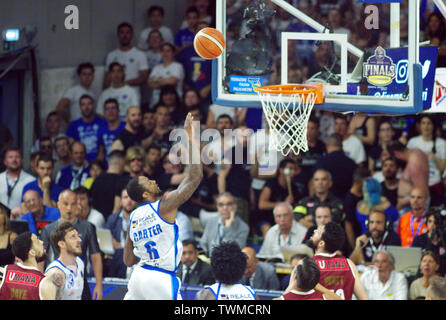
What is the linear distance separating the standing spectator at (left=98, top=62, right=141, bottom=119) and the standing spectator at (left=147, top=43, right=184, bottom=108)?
0.35 m

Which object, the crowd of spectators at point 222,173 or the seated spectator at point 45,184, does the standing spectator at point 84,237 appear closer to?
the crowd of spectators at point 222,173

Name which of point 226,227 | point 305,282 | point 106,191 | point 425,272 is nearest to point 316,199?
point 226,227

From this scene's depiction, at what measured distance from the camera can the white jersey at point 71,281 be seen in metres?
7.74

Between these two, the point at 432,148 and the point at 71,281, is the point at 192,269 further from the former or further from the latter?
the point at 432,148

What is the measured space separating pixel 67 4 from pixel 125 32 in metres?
0.98

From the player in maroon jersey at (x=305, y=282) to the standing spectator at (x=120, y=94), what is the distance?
18.3 ft

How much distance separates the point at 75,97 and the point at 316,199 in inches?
158

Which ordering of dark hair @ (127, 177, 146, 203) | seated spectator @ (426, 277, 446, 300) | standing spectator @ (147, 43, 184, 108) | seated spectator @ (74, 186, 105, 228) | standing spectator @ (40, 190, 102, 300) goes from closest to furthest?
dark hair @ (127, 177, 146, 203), seated spectator @ (426, 277, 446, 300), standing spectator @ (40, 190, 102, 300), seated spectator @ (74, 186, 105, 228), standing spectator @ (147, 43, 184, 108)

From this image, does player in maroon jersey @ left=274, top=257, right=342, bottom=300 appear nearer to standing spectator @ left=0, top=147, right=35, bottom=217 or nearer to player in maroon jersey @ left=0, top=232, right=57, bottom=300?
player in maroon jersey @ left=0, top=232, right=57, bottom=300

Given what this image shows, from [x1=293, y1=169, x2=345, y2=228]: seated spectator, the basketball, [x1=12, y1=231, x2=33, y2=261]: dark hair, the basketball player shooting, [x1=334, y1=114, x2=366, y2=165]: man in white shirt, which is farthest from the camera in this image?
[x1=334, y1=114, x2=366, y2=165]: man in white shirt

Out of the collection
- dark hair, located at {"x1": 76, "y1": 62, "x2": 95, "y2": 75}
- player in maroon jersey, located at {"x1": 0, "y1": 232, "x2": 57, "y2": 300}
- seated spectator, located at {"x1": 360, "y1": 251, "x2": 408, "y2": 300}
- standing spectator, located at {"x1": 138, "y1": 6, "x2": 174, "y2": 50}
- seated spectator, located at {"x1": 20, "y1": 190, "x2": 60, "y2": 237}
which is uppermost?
standing spectator, located at {"x1": 138, "y1": 6, "x2": 174, "y2": 50}

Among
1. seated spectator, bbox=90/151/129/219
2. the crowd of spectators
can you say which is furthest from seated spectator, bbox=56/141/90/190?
seated spectator, bbox=90/151/129/219

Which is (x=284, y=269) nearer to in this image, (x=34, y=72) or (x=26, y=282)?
(x=26, y=282)

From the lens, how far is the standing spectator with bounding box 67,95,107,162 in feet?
38.4
